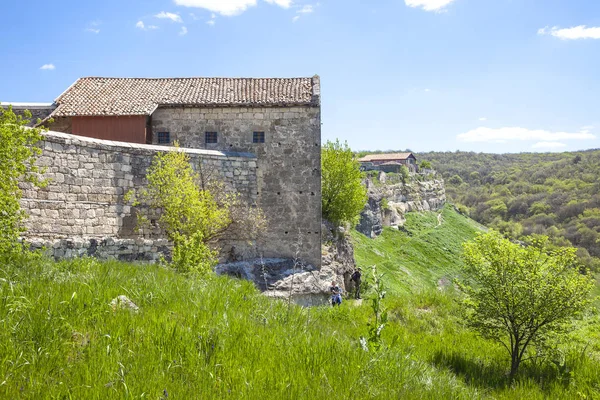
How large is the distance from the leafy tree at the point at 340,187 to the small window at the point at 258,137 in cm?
803

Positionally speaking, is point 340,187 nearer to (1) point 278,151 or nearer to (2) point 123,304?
(1) point 278,151

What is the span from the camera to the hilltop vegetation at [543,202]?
197 ft

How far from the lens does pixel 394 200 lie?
51406 millimetres

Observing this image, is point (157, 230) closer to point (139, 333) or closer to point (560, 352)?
point (139, 333)

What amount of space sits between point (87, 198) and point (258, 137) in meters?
8.53

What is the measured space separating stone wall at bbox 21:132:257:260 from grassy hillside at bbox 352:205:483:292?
21.6m

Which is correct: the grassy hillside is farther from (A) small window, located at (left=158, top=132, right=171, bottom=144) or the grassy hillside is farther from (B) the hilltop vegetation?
(A) small window, located at (left=158, top=132, right=171, bottom=144)

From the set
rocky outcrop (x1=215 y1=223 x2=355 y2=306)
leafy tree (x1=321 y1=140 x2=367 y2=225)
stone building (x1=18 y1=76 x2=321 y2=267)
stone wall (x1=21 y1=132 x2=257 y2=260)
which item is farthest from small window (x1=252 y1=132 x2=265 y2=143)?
leafy tree (x1=321 y1=140 x2=367 y2=225)

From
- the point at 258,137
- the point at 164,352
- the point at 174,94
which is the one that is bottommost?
the point at 164,352

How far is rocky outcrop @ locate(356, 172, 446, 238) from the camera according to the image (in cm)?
4188

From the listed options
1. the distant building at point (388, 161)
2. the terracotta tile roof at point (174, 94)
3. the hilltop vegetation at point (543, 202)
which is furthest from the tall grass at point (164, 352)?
the distant building at point (388, 161)

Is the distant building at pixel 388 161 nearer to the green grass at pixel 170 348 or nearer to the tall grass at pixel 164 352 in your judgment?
the green grass at pixel 170 348

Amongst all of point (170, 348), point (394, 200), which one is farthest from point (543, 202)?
point (170, 348)

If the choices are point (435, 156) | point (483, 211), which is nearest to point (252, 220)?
point (483, 211)
